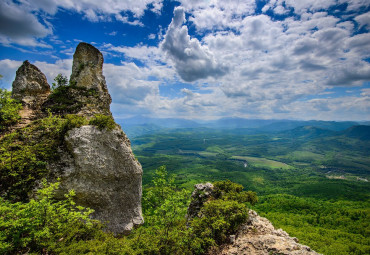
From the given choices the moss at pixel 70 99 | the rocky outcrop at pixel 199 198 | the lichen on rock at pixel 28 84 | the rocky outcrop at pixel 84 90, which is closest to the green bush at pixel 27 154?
the moss at pixel 70 99

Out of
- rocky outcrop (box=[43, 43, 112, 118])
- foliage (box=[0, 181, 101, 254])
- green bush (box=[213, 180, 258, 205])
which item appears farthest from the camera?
rocky outcrop (box=[43, 43, 112, 118])

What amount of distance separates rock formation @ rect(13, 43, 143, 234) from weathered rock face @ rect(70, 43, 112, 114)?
0.53 ft

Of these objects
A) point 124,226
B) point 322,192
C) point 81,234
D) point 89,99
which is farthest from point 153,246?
point 322,192

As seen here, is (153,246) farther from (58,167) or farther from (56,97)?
(56,97)

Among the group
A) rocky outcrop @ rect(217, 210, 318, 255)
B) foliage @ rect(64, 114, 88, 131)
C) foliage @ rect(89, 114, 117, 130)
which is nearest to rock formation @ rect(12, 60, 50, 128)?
foliage @ rect(64, 114, 88, 131)

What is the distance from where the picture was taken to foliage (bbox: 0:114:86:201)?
1527cm

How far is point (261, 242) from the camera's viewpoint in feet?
46.0

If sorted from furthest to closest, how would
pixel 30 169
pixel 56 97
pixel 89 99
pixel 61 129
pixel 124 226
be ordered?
1. pixel 89 99
2. pixel 56 97
3. pixel 124 226
4. pixel 61 129
5. pixel 30 169

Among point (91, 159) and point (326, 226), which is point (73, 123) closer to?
point (91, 159)

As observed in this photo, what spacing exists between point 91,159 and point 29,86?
18.5 m

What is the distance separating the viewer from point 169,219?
14523 millimetres

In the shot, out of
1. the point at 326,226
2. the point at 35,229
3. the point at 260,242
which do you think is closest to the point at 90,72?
the point at 35,229

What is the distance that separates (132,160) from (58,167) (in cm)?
808

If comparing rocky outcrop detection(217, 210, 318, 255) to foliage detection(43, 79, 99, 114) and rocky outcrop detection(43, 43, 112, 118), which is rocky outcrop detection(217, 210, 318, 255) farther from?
foliage detection(43, 79, 99, 114)
